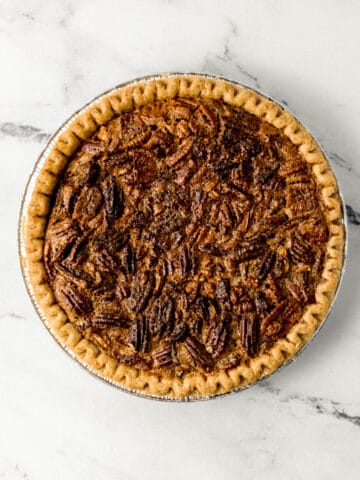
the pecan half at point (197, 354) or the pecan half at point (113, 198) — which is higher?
the pecan half at point (113, 198)

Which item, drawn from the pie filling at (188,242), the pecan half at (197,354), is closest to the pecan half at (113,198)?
the pie filling at (188,242)

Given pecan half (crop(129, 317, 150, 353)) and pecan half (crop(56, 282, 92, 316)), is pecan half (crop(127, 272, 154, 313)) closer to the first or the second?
pecan half (crop(129, 317, 150, 353))

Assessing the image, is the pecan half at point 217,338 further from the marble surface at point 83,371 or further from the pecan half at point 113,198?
the pecan half at point 113,198

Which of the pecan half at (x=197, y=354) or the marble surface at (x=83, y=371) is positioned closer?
the pecan half at (x=197, y=354)

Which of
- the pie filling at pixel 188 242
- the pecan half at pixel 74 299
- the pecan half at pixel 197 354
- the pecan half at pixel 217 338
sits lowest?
the pecan half at pixel 197 354

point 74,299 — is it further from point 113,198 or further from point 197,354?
point 197,354

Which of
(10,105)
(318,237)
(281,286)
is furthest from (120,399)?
(10,105)
